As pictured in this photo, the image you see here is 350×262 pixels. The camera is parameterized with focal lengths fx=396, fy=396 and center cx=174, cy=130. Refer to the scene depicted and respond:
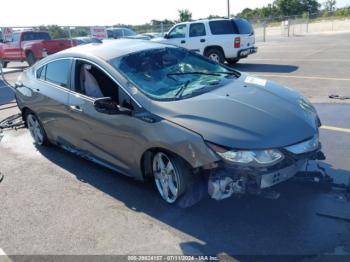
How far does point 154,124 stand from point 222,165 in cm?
83

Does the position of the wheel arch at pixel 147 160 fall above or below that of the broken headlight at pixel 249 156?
below

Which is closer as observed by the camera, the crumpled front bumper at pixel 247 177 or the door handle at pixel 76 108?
the crumpled front bumper at pixel 247 177

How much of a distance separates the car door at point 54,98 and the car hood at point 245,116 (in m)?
1.78

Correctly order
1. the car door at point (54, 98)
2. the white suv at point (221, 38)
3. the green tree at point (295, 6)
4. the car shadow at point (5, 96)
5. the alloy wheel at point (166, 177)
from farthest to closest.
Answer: the green tree at point (295, 6) → the white suv at point (221, 38) → the car shadow at point (5, 96) → the car door at point (54, 98) → the alloy wheel at point (166, 177)

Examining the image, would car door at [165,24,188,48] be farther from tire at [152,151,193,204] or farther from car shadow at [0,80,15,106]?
tire at [152,151,193,204]

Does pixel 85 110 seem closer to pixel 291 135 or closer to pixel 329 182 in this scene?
pixel 291 135

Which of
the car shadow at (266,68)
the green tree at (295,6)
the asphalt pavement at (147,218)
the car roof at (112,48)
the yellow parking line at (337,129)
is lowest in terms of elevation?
the asphalt pavement at (147,218)

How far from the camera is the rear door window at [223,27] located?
48.4 ft

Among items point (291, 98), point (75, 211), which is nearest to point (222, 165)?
point (291, 98)

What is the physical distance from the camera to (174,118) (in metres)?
3.72

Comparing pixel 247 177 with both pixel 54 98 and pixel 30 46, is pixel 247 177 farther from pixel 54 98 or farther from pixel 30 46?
pixel 30 46

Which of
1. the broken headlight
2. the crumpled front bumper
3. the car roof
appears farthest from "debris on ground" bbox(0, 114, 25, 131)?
the broken headlight

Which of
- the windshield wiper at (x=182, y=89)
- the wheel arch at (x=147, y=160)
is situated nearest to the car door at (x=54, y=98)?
the wheel arch at (x=147, y=160)

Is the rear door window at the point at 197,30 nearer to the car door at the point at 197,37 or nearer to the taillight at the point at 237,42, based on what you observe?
the car door at the point at 197,37
